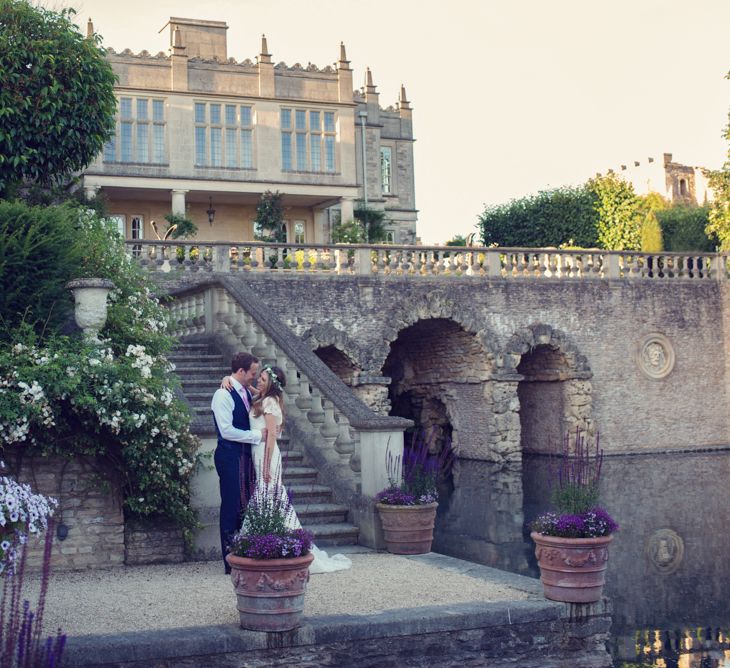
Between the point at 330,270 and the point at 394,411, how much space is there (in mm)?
7125

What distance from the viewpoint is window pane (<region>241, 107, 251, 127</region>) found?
32562 mm

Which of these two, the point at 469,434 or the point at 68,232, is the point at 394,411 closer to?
the point at 469,434

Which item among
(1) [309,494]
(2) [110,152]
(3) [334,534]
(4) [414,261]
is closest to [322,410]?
(1) [309,494]

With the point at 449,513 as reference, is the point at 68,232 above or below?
above

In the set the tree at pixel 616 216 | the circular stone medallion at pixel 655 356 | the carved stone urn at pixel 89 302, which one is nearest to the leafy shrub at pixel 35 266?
the carved stone urn at pixel 89 302

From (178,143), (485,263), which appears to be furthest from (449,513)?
(178,143)

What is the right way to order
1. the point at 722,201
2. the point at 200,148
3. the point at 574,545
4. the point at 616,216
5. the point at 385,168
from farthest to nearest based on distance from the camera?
the point at 385,168 < the point at 616,216 < the point at 200,148 < the point at 722,201 < the point at 574,545

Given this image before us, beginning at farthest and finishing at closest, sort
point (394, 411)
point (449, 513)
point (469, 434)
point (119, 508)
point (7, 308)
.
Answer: point (394, 411), point (469, 434), point (449, 513), point (7, 308), point (119, 508)

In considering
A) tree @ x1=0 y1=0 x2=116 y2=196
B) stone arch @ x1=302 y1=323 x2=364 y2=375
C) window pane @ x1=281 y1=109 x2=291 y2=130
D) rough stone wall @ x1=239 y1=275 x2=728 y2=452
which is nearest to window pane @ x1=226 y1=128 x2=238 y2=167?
window pane @ x1=281 y1=109 x2=291 y2=130

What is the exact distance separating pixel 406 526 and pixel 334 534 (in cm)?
89

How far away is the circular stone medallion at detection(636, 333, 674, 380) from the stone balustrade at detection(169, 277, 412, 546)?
14231 mm

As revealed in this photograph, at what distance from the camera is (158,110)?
3162cm

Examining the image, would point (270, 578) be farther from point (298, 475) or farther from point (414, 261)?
point (414, 261)

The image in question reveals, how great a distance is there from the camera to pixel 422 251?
24375 mm
